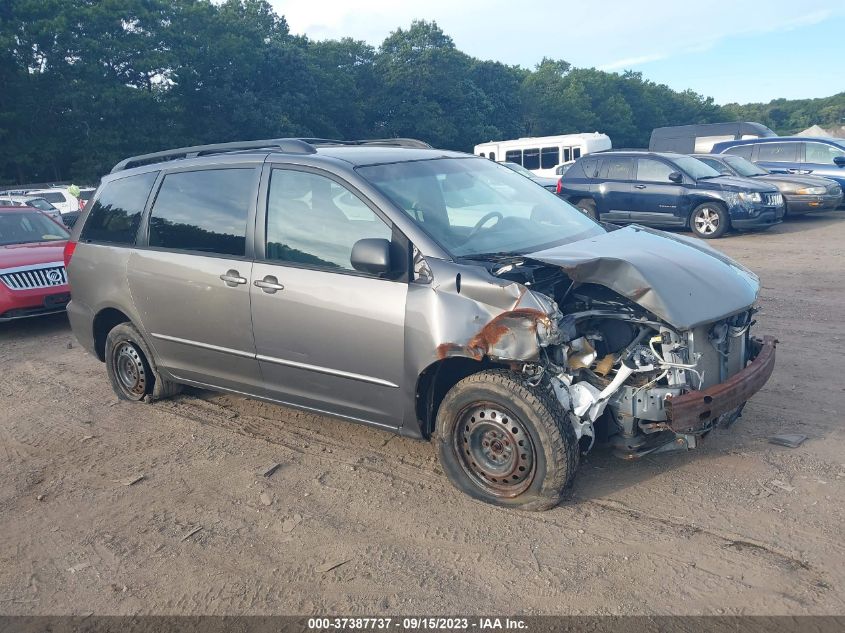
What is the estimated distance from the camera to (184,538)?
3764 millimetres

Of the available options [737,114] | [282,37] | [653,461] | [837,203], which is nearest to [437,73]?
[282,37]

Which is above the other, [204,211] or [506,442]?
[204,211]

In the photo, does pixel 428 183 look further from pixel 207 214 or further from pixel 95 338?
pixel 95 338

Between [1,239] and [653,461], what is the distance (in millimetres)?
8711

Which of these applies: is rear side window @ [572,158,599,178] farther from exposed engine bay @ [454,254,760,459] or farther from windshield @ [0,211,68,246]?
exposed engine bay @ [454,254,760,459]

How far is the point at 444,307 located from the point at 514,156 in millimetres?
23277

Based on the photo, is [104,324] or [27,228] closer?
[104,324]

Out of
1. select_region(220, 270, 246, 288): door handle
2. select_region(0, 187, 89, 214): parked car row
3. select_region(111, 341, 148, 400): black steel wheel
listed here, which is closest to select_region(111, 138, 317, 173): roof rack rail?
select_region(220, 270, 246, 288): door handle

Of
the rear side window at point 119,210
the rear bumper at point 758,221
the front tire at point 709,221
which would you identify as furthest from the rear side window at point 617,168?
the rear side window at point 119,210

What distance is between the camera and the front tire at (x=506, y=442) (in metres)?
3.62

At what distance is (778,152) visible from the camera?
17.2m

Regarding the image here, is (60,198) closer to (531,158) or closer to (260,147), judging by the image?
(531,158)

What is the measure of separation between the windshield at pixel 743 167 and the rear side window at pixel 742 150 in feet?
5.92

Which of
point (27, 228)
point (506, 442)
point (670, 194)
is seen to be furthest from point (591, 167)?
point (506, 442)
